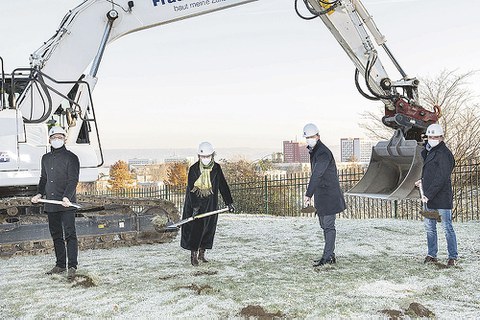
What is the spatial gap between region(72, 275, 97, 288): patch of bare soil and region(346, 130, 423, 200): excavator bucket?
4878mm

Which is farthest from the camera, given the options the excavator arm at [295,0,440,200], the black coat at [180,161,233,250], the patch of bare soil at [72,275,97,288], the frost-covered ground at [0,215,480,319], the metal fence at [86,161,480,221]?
the metal fence at [86,161,480,221]

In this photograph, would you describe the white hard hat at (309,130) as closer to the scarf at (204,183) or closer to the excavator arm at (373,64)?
the scarf at (204,183)

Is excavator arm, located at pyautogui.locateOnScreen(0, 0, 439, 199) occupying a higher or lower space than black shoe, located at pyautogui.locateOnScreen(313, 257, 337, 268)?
higher

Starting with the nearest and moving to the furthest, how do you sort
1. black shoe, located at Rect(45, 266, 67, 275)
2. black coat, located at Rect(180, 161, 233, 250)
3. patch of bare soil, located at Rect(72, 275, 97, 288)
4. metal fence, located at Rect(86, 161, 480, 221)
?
1. patch of bare soil, located at Rect(72, 275, 97, 288)
2. black shoe, located at Rect(45, 266, 67, 275)
3. black coat, located at Rect(180, 161, 233, 250)
4. metal fence, located at Rect(86, 161, 480, 221)

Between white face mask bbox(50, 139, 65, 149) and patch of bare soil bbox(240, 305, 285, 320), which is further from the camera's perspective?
white face mask bbox(50, 139, 65, 149)

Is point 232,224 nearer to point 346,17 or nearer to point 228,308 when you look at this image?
point 346,17

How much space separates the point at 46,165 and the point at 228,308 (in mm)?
3268

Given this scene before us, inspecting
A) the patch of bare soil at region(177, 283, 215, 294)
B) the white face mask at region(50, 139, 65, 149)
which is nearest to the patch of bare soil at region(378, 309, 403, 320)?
the patch of bare soil at region(177, 283, 215, 294)

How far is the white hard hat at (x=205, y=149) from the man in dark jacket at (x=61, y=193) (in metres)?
1.61

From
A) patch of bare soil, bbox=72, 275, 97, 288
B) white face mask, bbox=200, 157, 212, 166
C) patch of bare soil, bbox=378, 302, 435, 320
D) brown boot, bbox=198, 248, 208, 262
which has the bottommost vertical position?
patch of bare soil, bbox=378, 302, 435, 320

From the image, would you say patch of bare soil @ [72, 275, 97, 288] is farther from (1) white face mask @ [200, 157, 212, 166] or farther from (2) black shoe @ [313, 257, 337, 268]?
(2) black shoe @ [313, 257, 337, 268]

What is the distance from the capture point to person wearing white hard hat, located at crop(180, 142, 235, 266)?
7.23 meters

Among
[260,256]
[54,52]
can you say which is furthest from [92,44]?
[260,256]

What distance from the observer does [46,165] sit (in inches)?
274
